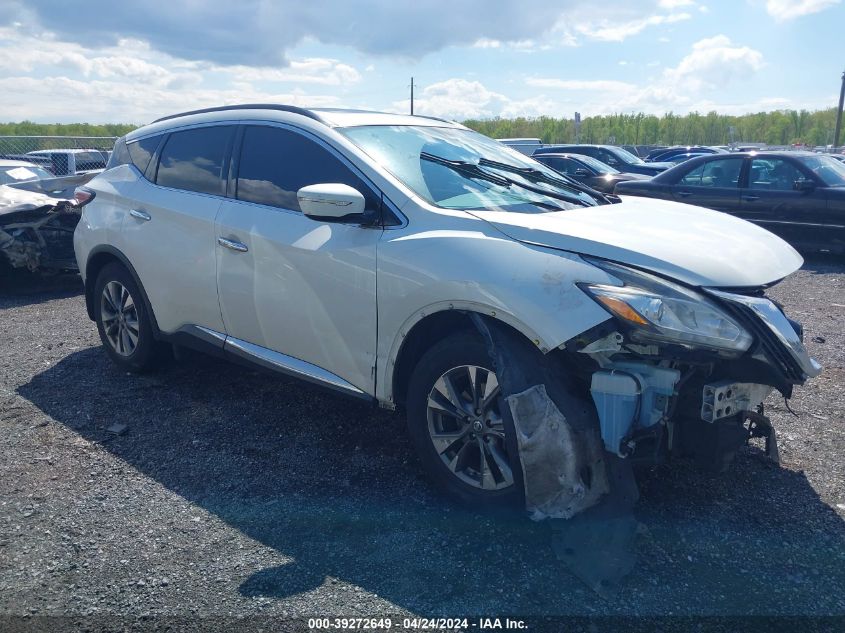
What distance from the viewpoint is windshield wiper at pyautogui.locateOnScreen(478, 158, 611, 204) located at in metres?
4.46

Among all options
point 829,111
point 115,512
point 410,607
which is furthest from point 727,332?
point 829,111

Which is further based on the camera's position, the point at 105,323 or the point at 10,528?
the point at 105,323

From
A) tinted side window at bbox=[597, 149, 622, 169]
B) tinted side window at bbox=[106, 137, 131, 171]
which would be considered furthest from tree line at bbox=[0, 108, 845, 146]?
tinted side window at bbox=[106, 137, 131, 171]

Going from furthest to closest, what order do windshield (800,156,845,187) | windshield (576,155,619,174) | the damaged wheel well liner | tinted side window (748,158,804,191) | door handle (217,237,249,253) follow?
windshield (576,155,619,174) < tinted side window (748,158,804,191) < windshield (800,156,845,187) < door handle (217,237,249,253) < the damaged wheel well liner

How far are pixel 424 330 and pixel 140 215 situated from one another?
2529 millimetres

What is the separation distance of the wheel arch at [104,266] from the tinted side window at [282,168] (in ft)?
Result: 3.91

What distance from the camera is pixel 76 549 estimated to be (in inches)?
129

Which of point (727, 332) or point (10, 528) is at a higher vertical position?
point (727, 332)

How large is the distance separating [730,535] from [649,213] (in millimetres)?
1652

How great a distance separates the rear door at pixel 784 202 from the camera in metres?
10.4

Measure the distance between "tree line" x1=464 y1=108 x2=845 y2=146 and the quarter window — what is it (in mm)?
47663

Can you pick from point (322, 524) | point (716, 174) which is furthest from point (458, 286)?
point (716, 174)

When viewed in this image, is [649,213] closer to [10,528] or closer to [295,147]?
[295,147]

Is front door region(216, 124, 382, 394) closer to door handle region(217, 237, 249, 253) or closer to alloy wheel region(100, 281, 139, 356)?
door handle region(217, 237, 249, 253)
